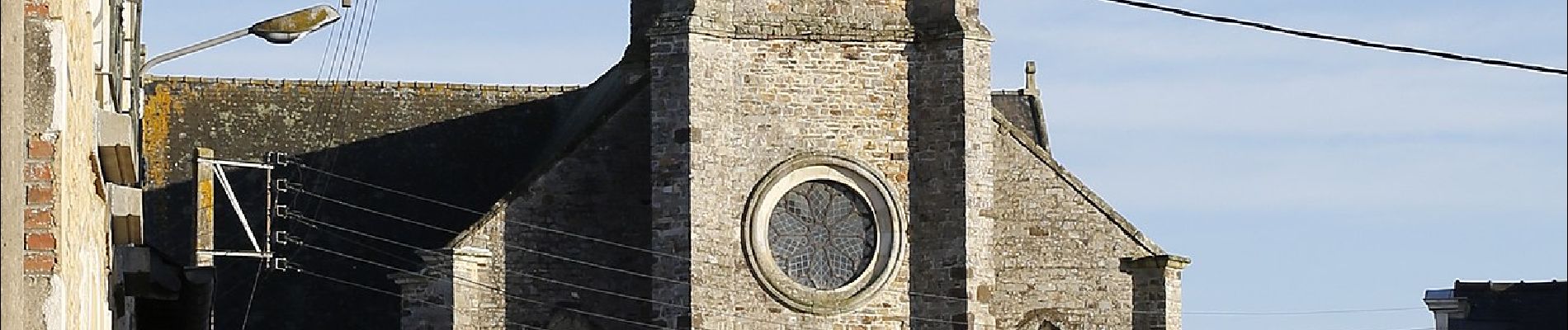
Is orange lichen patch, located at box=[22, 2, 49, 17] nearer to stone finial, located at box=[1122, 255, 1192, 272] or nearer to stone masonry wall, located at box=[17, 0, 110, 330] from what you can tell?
stone masonry wall, located at box=[17, 0, 110, 330]

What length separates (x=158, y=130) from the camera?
3866 centimetres

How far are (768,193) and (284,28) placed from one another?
31.6 ft

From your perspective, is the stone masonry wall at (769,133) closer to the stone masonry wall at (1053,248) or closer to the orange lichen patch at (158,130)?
the stone masonry wall at (1053,248)

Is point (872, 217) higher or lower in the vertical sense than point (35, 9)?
higher

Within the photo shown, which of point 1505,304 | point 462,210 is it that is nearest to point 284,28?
point 462,210

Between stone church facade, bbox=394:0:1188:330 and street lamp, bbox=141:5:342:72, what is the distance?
326 inches

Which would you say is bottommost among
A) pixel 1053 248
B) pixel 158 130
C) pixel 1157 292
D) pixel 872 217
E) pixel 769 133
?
pixel 1157 292

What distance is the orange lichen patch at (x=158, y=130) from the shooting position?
126 feet

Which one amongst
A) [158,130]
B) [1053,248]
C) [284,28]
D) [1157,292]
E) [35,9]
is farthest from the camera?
[158,130]

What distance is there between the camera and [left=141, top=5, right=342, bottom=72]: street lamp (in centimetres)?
2270

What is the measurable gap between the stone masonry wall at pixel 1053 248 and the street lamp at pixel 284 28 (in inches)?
468

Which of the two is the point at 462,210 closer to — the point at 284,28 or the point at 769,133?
the point at 769,133

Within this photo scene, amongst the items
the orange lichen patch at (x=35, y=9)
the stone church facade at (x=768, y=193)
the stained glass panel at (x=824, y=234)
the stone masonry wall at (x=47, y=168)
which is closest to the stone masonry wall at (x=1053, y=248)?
the stone church facade at (x=768, y=193)

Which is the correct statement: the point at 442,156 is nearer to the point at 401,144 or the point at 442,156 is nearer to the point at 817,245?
the point at 401,144
